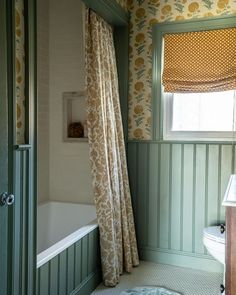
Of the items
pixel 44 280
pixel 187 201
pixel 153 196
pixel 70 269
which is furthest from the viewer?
pixel 153 196

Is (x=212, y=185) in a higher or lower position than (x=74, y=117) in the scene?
lower

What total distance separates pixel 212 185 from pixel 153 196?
538 millimetres

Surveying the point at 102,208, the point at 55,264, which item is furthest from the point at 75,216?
the point at 55,264

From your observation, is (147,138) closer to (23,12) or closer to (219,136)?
(219,136)

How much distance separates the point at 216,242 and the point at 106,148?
108cm

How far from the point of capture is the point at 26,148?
159 centimetres

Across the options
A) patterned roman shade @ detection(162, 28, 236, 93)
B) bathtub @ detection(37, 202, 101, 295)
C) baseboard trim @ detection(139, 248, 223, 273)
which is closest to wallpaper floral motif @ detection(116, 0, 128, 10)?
patterned roman shade @ detection(162, 28, 236, 93)

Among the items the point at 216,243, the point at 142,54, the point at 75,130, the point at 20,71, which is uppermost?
the point at 142,54

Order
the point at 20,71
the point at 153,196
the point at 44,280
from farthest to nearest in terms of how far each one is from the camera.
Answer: the point at 153,196 < the point at 44,280 < the point at 20,71

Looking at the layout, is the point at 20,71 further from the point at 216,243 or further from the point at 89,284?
the point at 216,243

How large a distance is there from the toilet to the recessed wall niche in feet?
4.67

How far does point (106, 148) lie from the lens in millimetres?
2412

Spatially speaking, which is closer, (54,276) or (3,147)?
(3,147)

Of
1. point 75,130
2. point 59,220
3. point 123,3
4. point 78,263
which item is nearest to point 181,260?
point 78,263
